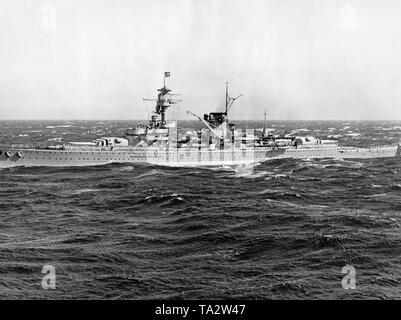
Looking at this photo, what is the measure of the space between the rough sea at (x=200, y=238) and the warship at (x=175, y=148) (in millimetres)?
11363

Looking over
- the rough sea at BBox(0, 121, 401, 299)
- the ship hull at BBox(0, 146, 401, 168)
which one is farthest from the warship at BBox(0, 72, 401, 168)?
the rough sea at BBox(0, 121, 401, 299)

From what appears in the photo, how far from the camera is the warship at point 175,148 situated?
53719mm

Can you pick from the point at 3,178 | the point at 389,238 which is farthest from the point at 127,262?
the point at 3,178

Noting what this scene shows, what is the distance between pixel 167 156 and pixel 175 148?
170 cm

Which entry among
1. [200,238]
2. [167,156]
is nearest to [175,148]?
[167,156]

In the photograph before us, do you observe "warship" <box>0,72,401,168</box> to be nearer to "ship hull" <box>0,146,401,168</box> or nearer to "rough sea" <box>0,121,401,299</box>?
"ship hull" <box>0,146,401,168</box>

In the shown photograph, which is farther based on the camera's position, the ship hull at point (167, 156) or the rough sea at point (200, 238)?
the ship hull at point (167, 156)

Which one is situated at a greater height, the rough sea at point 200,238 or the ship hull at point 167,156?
the ship hull at point 167,156

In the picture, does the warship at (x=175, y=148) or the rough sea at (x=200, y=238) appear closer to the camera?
the rough sea at (x=200, y=238)

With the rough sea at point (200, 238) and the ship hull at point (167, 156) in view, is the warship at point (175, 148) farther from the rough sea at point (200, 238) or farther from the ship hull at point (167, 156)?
the rough sea at point (200, 238)

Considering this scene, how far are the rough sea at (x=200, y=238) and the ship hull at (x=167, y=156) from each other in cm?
1070

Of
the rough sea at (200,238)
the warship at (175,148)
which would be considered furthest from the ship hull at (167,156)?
the rough sea at (200,238)

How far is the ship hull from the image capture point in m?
53.3
